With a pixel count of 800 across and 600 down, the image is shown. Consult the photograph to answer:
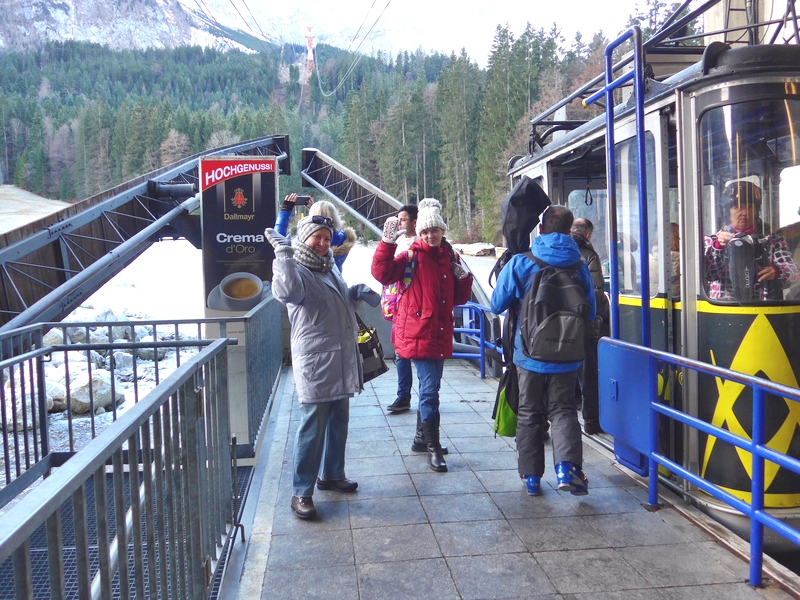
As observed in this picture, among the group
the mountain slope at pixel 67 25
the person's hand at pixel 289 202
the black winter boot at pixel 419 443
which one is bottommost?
the black winter boot at pixel 419 443

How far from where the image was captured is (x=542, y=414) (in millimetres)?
4137

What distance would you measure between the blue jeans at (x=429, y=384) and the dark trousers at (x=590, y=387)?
1627mm

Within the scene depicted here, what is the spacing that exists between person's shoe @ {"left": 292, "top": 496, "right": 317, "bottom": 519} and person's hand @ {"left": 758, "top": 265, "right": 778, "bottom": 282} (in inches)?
115

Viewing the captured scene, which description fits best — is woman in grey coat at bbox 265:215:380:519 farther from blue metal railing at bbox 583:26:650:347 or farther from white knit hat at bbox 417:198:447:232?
blue metal railing at bbox 583:26:650:347

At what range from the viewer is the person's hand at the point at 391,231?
455 centimetres

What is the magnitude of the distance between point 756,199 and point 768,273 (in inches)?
17.0

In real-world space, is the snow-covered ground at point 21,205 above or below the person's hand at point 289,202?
above

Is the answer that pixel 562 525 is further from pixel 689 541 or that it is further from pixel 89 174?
pixel 89 174

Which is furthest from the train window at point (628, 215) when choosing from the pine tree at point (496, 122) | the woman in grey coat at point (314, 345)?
the pine tree at point (496, 122)

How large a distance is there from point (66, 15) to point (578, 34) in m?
178

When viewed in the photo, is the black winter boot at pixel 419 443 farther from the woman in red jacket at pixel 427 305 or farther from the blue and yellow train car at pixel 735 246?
the blue and yellow train car at pixel 735 246

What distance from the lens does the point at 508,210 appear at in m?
4.40

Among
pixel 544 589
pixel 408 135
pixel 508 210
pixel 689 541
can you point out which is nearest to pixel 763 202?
pixel 508 210

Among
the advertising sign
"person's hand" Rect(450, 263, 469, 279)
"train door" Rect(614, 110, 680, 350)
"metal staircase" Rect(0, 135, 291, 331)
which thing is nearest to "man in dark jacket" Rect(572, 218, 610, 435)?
"train door" Rect(614, 110, 680, 350)
